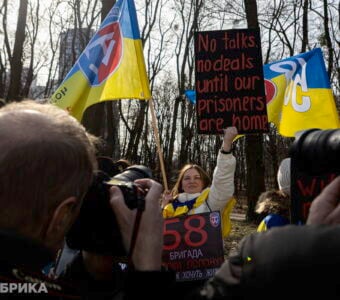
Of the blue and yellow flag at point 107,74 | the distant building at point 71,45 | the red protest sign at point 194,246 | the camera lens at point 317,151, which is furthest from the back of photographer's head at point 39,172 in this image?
the distant building at point 71,45

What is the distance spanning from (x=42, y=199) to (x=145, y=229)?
0.91 ft

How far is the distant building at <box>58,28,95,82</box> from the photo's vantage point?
22.5 m

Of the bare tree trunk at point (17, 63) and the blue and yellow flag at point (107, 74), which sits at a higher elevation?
the bare tree trunk at point (17, 63)

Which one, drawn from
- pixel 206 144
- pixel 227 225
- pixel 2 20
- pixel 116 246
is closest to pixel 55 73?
pixel 2 20

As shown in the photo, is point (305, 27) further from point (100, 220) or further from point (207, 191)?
point (100, 220)

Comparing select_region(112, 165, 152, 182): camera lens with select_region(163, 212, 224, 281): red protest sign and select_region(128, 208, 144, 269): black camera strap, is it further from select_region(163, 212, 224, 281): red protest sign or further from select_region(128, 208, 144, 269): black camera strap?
select_region(163, 212, 224, 281): red protest sign

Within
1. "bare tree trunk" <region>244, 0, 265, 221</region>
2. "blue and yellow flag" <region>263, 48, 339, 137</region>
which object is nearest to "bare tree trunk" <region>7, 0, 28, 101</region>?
"bare tree trunk" <region>244, 0, 265, 221</region>

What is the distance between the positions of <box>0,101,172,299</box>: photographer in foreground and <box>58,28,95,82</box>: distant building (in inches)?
846

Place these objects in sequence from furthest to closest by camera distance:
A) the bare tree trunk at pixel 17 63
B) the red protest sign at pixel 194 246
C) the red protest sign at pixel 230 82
Result: the bare tree trunk at pixel 17 63 → the red protest sign at pixel 230 82 → the red protest sign at pixel 194 246

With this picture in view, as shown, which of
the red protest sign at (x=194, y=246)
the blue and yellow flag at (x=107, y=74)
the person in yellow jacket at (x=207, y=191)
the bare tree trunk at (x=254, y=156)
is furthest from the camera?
the bare tree trunk at (x=254, y=156)

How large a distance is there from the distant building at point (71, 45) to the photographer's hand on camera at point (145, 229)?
21429 millimetres

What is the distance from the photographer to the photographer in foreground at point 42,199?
971mm

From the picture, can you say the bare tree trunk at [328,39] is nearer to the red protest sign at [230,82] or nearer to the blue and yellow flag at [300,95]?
the blue and yellow flag at [300,95]

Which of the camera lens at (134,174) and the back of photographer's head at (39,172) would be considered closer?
the back of photographer's head at (39,172)
